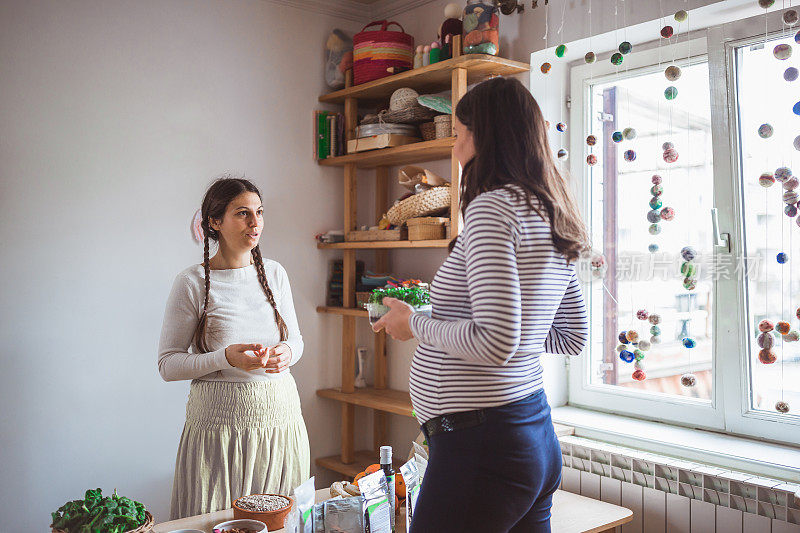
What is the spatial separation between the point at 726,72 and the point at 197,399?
199 centimetres

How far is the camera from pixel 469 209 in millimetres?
1227

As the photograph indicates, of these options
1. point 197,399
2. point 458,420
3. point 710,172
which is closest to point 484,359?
point 458,420

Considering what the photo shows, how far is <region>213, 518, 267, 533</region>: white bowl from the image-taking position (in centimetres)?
159

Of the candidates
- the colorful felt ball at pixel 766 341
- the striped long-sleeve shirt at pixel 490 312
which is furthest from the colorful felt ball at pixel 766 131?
the striped long-sleeve shirt at pixel 490 312

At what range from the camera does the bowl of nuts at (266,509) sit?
1678mm

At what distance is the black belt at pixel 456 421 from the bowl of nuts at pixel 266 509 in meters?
0.63

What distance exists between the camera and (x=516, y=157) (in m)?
1.25

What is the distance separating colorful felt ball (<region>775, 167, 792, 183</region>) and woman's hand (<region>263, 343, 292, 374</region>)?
5.01 ft

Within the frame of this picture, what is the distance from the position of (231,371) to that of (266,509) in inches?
19.7

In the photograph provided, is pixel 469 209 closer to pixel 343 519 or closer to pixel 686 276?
pixel 343 519

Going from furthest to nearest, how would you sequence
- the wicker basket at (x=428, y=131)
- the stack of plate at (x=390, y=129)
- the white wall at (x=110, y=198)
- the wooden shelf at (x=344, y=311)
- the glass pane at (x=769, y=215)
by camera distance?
the wooden shelf at (x=344, y=311)
the stack of plate at (x=390, y=129)
the wicker basket at (x=428, y=131)
the white wall at (x=110, y=198)
the glass pane at (x=769, y=215)

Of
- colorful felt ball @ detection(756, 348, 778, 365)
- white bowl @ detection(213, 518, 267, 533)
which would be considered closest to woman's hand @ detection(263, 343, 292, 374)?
white bowl @ detection(213, 518, 267, 533)

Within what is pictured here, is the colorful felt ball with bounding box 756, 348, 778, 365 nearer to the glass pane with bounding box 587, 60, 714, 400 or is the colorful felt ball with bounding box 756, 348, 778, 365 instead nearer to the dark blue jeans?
the glass pane with bounding box 587, 60, 714, 400

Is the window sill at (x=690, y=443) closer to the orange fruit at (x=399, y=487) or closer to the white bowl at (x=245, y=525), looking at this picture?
the orange fruit at (x=399, y=487)
